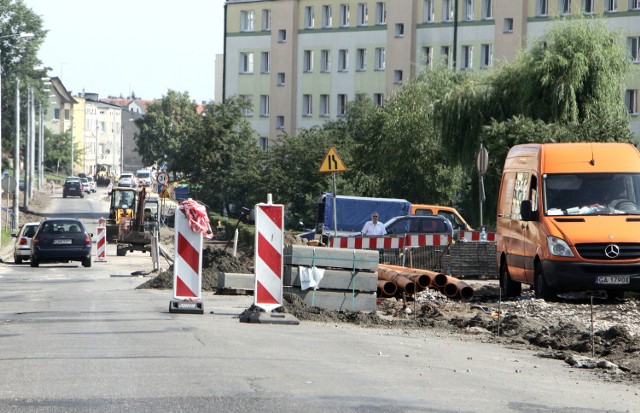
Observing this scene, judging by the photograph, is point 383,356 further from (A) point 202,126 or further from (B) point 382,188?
(A) point 202,126

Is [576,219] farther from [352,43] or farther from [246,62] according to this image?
[246,62]

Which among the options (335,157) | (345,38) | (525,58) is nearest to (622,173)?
(335,157)

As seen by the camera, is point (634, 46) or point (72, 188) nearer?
point (634, 46)

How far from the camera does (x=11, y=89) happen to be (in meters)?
104

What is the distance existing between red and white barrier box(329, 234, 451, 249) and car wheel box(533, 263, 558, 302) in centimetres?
903

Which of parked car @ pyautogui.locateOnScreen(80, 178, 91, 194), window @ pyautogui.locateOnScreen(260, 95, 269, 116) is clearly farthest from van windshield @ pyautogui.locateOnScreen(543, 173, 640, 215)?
parked car @ pyautogui.locateOnScreen(80, 178, 91, 194)

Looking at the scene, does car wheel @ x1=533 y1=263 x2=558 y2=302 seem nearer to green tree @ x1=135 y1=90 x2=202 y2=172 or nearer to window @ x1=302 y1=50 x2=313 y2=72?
window @ x1=302 y1=50 x2=313 y2=72

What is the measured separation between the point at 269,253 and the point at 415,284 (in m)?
5.67

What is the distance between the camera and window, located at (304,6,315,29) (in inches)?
3792

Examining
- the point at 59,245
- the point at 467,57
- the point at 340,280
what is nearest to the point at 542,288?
the point at 340,280

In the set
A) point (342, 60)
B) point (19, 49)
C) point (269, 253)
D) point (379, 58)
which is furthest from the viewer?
point (19, 49)

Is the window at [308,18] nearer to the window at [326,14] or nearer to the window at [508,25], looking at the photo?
the window at [326,14]

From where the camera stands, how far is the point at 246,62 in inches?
3971

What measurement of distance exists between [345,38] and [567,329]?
79719 mm
